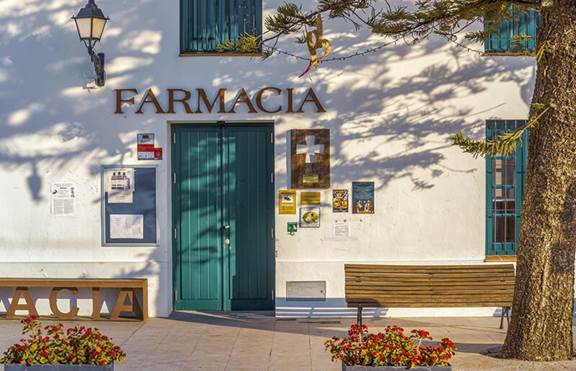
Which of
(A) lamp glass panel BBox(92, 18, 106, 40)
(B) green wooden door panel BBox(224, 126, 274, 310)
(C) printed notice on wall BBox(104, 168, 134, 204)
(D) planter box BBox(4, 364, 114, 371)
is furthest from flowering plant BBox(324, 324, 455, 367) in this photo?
(A) lamp glass panel BBox(92, 18, 106, 40)

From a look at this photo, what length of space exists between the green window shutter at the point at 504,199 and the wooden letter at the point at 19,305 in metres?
Answer: 5.83

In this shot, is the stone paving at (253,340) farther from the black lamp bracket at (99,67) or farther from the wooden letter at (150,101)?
the black lamp bracket at (99,67)

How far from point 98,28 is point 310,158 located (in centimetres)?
308

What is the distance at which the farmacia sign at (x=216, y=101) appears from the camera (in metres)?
11.0

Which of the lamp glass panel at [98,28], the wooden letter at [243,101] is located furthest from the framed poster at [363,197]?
the lamp glass panel at [98,28]

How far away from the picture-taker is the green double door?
1127 centimetres

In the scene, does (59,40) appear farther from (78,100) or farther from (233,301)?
(233,301)

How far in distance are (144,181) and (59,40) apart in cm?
211

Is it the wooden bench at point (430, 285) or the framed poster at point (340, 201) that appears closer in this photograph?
the wooden bench at point (430, 285)

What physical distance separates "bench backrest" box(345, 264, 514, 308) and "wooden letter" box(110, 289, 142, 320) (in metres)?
2.76

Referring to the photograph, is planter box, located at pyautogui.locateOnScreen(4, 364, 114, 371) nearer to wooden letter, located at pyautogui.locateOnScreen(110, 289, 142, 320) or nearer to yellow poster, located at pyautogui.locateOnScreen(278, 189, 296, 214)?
wooden letter, located at pyautogui.locateOnScreen(110, 289, 142, 320)

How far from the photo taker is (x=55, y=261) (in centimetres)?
1107

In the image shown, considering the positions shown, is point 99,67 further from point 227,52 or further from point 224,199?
point 224,199

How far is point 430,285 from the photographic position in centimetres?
1029
